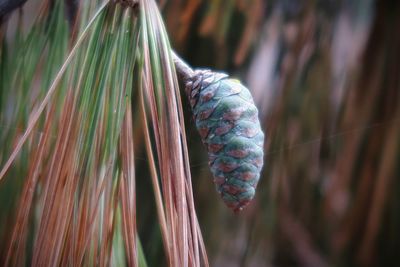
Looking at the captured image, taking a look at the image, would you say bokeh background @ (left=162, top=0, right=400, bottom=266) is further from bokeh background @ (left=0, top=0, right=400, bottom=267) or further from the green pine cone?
the green pine cone

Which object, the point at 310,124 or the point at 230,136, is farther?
the point at 310,124

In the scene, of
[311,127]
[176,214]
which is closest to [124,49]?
[176,214]

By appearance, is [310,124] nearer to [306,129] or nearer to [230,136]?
[306,129]

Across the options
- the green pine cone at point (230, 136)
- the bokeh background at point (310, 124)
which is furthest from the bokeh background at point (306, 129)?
the green pine cone at point (230, 136)

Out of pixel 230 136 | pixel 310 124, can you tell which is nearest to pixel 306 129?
pixel 310 124

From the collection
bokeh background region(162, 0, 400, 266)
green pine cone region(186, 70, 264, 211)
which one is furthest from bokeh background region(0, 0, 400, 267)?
green pine cone region(186, 70, 264, 211)

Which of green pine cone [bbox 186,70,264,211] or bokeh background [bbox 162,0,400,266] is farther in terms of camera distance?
bokeh background [bbox 162,0,400,266]

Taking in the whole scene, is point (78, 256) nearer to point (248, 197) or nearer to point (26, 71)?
point (248, 197)
